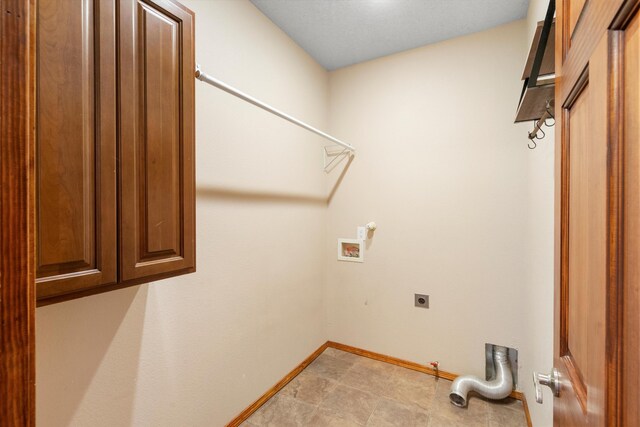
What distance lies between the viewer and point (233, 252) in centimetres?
179

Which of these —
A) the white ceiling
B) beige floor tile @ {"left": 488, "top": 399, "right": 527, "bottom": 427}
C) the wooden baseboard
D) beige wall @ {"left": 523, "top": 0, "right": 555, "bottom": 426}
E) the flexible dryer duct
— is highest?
the white ceiling

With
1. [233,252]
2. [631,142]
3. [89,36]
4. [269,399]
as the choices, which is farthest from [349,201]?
[631,142]

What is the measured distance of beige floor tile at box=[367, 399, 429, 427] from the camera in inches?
70.9

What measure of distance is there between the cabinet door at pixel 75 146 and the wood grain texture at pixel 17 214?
1.56 ft

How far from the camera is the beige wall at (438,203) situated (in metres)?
2.10

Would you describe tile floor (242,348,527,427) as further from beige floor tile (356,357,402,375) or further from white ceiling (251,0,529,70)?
white ceiling (251,0,529,70)

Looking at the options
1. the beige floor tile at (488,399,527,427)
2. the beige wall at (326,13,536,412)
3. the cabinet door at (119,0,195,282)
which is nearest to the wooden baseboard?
the beige wall at (326,13,536,412)

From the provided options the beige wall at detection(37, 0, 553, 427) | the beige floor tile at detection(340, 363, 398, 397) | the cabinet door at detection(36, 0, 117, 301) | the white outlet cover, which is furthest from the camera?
the white outlet cover

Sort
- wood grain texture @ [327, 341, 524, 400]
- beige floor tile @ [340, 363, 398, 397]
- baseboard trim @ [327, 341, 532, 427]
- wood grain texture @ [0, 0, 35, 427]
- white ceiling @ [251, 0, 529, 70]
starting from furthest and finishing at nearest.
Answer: wood grain texture @ [327, 341, 524, 400]
beige floor tile @ [340, 363, 398, 397]
baseboard trim @ [327, 341, 532, 427]
white ceiling @ [251, 0, 529, 70]
wood grain texture @ [0, 0, 35, 427]

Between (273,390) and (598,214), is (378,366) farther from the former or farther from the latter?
(598,214)

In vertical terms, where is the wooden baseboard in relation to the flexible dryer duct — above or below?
below

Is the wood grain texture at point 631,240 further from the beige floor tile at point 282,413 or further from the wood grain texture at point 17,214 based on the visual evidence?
the beige floor tile at point 282,413

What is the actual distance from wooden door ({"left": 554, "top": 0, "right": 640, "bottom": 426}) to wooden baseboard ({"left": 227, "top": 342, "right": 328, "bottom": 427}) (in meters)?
1.76

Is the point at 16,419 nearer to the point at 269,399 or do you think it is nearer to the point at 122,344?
the point at 122,344
